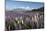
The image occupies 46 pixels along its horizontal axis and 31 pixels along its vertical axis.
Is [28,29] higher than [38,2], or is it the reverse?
[38,2]

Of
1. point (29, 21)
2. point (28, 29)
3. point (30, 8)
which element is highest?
point (30, 8)

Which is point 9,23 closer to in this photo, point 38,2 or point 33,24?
point 33,24

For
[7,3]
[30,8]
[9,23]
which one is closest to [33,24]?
[30,8]

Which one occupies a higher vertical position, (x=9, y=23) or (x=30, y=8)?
(x=30, y=8)

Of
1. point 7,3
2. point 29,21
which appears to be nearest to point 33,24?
point 29,21
